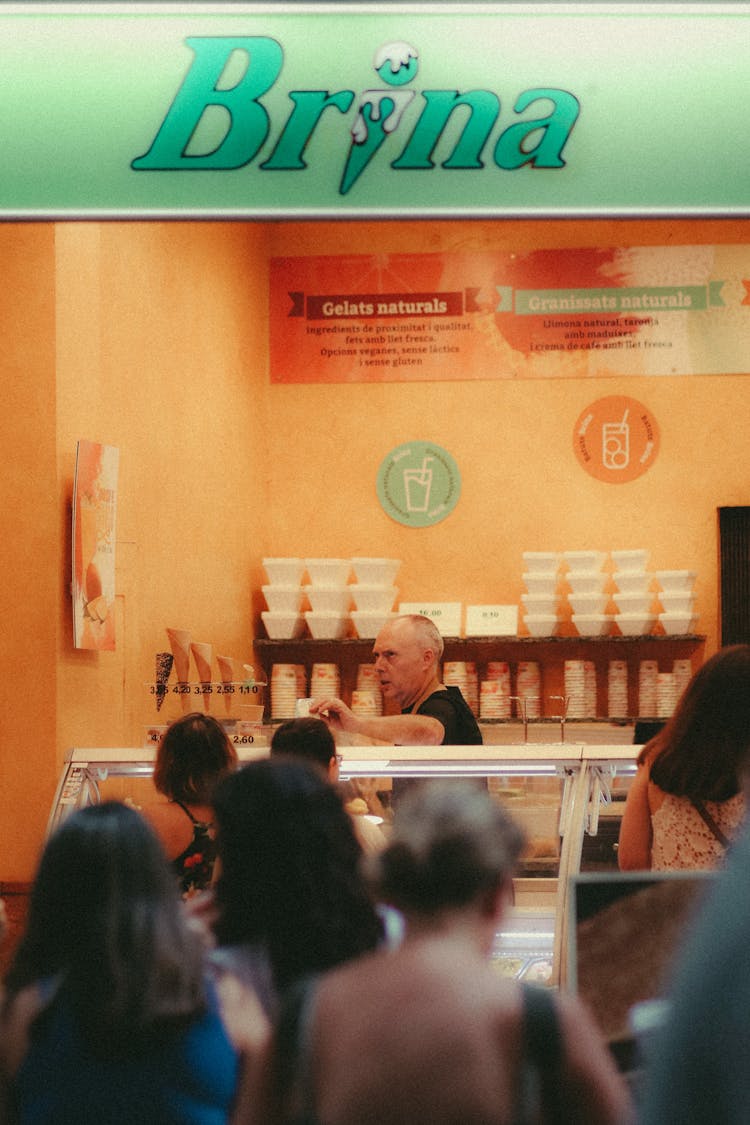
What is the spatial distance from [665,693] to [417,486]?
1.71 meters

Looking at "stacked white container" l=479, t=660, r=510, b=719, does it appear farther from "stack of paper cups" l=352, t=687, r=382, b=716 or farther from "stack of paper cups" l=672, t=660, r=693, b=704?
"stack of paper cups" l=672, t=660, r=693, b=704

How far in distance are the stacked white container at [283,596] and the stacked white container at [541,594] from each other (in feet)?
3.80

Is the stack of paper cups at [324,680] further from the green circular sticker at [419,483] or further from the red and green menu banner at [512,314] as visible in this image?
the red and green menu banner at [512,314]

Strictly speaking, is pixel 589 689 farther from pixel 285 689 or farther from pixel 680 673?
pixel 285 689

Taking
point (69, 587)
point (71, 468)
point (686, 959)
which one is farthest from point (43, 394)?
point (686, 959)

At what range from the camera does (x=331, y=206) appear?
275cm

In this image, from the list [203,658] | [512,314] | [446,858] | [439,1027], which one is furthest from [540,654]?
[439,1027]

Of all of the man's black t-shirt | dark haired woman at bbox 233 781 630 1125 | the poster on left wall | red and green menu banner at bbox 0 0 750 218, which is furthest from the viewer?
the poster on left wall

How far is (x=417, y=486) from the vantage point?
789cm

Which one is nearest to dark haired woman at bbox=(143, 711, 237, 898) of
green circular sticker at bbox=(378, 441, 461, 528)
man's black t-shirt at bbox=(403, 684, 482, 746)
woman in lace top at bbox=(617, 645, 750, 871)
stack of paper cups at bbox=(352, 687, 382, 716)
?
woman in lace top at bbox=(617, 645, 750, 871)

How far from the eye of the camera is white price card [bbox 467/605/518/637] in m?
7.57

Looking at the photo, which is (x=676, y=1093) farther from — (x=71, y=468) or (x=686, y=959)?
(x=71, y=468)

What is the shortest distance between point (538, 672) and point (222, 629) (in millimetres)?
1687

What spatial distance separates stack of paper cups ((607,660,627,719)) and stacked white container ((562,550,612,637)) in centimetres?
17
